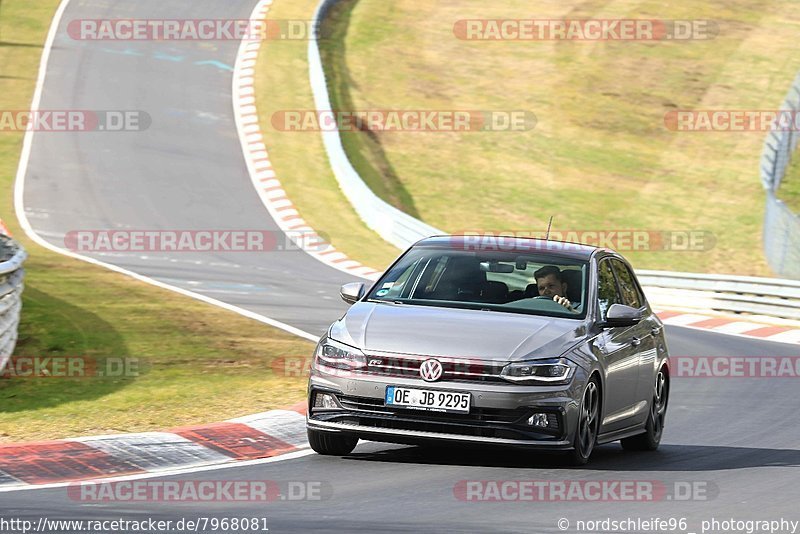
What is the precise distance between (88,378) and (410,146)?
78.4 ft

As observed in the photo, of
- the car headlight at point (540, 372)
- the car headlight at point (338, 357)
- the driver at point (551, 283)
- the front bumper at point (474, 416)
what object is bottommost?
the front bumper at point (474, 416)

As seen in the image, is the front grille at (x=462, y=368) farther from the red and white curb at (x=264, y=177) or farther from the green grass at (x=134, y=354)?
the red and white curb at (x=264, y=177)

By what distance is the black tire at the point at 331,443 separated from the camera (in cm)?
1045

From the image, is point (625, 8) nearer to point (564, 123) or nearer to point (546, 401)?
point (564, 123)

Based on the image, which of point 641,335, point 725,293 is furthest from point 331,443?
point 725,293

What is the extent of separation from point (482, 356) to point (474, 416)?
14.8 inches

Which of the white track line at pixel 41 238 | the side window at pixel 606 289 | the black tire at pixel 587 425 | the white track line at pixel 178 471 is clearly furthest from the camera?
the white track line at pixel 41 238

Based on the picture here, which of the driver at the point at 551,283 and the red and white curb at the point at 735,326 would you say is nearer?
the driver at the point at 551,283

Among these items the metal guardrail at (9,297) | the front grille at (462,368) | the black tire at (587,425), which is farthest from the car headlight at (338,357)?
the metal guardrail at (9,297)

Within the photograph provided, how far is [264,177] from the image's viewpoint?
32.6 meters

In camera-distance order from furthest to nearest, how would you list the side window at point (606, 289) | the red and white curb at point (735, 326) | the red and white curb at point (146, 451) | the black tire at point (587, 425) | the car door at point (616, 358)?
the red and white curb at point (735, 326) < the side window at point (606, 289) < the car door at point (616, 358) < the black tire at point (587, 425) < the red and white curb at point (146, 451)

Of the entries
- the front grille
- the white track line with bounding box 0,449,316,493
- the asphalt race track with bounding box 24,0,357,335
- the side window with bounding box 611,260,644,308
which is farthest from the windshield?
the asphalt race track with bounding box 24,0,357,335

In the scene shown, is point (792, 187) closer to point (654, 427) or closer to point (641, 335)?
point (654, 427)

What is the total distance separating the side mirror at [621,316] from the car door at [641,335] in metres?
0.72
